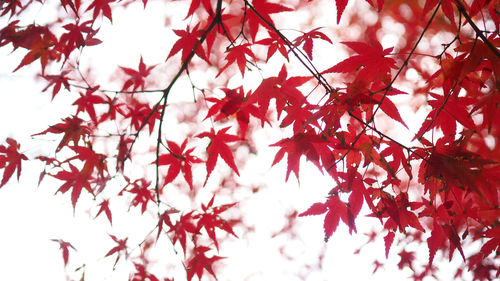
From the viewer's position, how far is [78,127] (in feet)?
4.50

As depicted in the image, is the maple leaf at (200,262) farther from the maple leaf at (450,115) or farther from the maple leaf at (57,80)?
the maple leaf at (450,115)

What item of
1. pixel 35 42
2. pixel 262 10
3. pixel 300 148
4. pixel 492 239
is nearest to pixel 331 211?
pixel 300 148

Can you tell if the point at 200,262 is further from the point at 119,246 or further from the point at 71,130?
the point at 71,130

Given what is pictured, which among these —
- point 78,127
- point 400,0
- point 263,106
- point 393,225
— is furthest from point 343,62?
point 400,0

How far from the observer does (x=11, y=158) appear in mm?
1434

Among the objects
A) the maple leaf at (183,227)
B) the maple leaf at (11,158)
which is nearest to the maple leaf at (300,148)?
the maple leaf at (183,227)

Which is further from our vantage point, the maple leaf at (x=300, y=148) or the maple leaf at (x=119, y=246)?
the maple leaf at (x=119, y=246)

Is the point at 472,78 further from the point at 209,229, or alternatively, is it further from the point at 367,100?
the point at 209,229

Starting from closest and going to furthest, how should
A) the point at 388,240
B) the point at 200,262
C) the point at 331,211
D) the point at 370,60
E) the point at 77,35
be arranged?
1. the point at 370,60
2. the point at 331,211
3. the point at 388,240
4. the point at 77,35
5. the point at 200,262

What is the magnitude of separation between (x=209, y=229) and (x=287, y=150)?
0.85 m

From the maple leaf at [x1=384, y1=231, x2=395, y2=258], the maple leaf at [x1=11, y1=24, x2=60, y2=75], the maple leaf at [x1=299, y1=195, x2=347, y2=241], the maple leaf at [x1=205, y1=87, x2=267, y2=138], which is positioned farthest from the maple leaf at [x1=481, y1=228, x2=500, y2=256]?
the maple leaf at [x1=11, y1=24, x2=60, y2=75]

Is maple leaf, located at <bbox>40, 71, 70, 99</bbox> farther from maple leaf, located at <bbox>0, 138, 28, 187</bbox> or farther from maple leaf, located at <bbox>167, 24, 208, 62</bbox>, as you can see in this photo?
maple leaf, located at <bbox>167, 24, 208, 62</bbox>

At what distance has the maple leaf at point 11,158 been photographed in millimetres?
1425

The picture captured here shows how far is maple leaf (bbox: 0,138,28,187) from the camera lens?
4.67 feet
